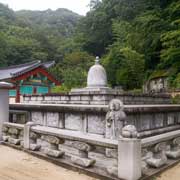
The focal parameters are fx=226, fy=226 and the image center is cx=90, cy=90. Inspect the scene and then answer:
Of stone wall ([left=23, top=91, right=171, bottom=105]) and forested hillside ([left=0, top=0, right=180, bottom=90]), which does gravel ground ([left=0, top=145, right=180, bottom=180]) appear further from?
forested hillside ([left=0, top=0, right=180, bottom=90])

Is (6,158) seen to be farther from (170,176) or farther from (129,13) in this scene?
(129,13)

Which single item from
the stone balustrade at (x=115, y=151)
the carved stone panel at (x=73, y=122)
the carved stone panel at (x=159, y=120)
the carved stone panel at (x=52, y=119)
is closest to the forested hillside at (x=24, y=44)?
the carved stone panel at (x=52, y=119)

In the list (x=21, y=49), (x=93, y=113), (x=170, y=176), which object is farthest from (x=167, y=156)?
(x=21, y=49)

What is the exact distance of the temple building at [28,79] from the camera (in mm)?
18641

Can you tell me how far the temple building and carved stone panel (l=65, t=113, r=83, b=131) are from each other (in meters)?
13.4

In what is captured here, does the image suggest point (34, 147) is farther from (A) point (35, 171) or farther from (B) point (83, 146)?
(B) point (83, 146)

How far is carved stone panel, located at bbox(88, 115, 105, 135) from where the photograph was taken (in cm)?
483

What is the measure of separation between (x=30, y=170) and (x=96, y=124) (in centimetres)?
171

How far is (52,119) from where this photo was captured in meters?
5.90

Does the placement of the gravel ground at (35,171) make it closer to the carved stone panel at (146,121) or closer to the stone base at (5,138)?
the stone base at (5,138)

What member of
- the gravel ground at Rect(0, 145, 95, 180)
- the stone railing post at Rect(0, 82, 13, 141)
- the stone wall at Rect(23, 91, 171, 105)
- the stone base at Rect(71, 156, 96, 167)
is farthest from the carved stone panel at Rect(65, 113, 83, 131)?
the stone railing post at Rect(0, 82, 13, 141)

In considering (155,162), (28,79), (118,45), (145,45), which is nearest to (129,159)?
(155,162)

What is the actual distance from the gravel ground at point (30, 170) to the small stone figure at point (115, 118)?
1176 millimetres

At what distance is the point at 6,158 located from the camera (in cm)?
451
